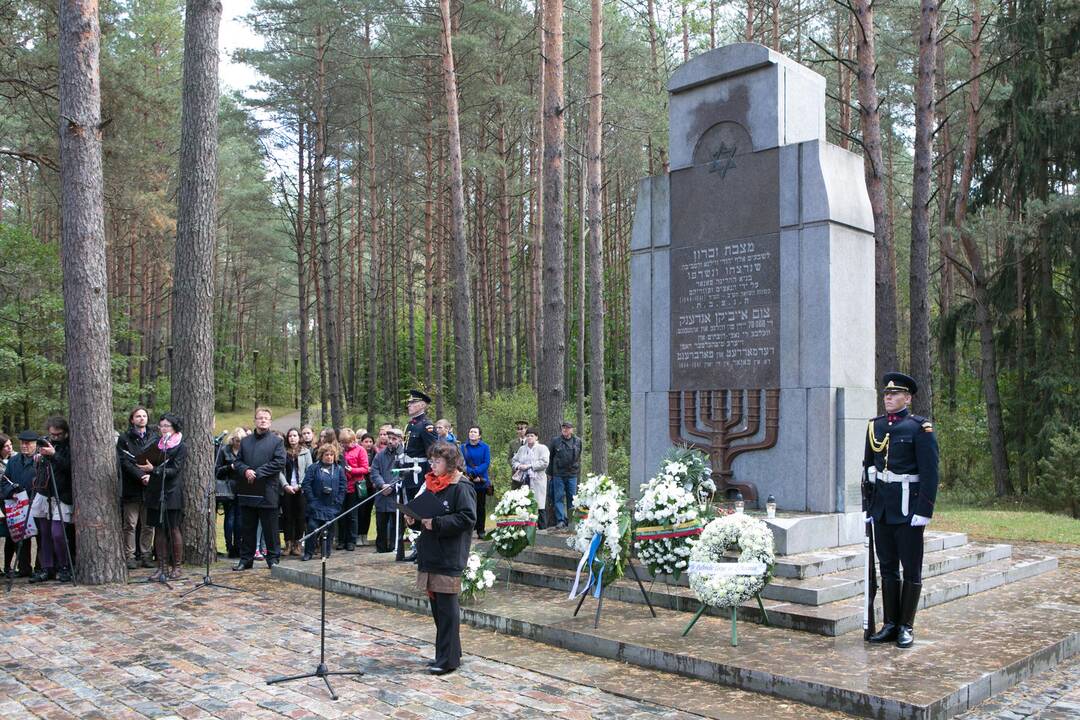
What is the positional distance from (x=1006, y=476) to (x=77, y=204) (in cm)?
1808

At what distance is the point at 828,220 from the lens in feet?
27.4

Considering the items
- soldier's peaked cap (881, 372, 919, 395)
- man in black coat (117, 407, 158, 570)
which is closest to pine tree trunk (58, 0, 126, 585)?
man in black coat (117, 407, 158, 570)

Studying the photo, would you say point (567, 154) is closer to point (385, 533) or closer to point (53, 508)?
point (385, 533)

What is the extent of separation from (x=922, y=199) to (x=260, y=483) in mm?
10769

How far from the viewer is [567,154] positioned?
3020 cm

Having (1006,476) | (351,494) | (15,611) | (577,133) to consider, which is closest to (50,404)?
(351,494)

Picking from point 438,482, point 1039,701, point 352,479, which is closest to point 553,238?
point 352,479

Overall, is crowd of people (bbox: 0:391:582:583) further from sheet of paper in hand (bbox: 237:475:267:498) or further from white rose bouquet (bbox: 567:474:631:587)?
white rose bouquet (bbox: 567:474:631:587)

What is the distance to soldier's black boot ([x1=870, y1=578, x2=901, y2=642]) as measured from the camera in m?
5.96

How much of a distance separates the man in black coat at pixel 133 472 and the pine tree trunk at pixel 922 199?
36.9 feet

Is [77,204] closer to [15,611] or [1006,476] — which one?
[15,611]

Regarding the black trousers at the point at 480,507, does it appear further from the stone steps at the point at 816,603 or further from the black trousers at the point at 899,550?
the black trousers at the point at 899,550

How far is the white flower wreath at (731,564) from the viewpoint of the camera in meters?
5.79

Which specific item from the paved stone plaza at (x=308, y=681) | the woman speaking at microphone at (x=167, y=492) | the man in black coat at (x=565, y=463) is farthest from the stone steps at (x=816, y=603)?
the woman speaking at microphone at (x=167, y=492)
